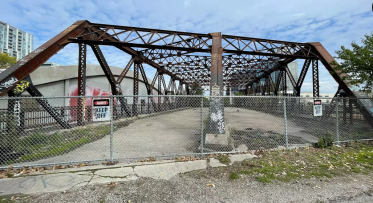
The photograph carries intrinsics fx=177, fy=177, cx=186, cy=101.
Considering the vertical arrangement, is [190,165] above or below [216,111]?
below

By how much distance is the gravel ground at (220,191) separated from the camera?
336 cm

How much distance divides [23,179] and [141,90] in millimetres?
24341

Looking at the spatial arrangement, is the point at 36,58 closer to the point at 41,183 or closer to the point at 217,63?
the point at 41,183

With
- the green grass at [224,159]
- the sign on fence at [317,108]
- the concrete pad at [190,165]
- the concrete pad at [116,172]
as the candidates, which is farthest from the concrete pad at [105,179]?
the sign on fence at [317,108]

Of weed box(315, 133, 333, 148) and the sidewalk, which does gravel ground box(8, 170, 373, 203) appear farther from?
weed box(315, 133, 333, 148)

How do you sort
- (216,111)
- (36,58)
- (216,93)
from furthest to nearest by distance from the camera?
(36,58) < (216,93) < (216,111)

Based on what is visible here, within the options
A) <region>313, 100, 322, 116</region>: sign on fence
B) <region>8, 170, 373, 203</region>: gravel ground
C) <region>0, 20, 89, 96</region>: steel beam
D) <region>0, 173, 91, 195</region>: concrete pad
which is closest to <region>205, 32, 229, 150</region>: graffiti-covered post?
<region>8, 170, 373, 203</region>: gravel ground

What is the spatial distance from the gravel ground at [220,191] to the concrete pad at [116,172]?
42cm

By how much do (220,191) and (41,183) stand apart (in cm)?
389

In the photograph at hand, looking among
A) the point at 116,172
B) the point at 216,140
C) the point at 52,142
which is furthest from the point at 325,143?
the point at 52,142

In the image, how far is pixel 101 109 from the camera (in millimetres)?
4922

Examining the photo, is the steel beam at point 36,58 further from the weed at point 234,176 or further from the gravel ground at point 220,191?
the weed at point 234,176

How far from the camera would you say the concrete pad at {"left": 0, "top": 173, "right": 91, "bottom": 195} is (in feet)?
11.9

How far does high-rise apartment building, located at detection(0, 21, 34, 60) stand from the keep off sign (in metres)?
67.3
